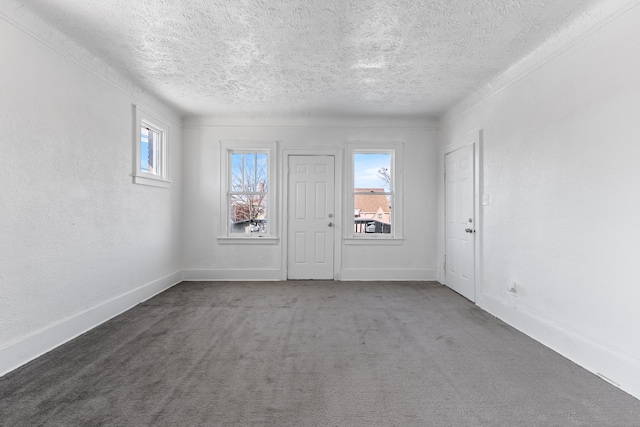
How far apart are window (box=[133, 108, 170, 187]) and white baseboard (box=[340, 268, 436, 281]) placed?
3.07m

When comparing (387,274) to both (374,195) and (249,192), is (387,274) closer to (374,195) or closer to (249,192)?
(374,195)

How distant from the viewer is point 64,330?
110 inches

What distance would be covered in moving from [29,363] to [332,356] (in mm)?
2212

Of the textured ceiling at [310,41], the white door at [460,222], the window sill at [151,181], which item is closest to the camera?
the textured ceiling at [310,41]

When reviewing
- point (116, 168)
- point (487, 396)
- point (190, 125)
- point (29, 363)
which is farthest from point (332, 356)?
point (190, 125)

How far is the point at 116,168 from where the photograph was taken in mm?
3547

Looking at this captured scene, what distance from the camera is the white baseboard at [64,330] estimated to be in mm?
2307

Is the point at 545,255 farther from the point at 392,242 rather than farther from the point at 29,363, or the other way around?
the point at 29,363

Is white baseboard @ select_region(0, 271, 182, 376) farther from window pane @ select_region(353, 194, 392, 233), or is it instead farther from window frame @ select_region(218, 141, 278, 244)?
window pane @ select_region(353, 194, 392, 233)

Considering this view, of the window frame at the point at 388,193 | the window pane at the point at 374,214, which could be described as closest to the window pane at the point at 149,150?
the window frame at the point at 388,193

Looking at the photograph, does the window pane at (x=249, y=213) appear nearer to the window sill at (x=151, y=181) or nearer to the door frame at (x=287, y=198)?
the door frame at (x=287, y=198)

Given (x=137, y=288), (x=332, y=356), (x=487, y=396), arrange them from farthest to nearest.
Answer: (x=137, y=288) < (x=332, y=356) < (x=487, y=396)

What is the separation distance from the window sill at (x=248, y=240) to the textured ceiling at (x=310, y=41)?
7.12 ft

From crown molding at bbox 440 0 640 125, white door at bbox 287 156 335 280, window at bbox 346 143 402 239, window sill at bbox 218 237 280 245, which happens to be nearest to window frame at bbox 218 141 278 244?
window sill at bbox 218 237 280 245
